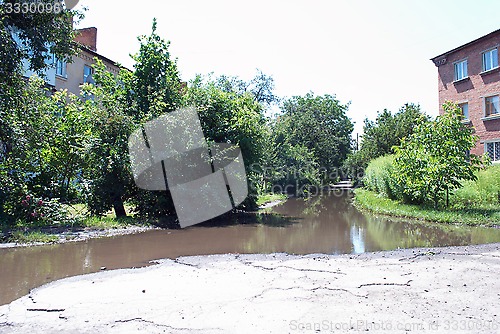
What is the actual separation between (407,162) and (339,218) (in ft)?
13.1

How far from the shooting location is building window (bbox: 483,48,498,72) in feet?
85.7

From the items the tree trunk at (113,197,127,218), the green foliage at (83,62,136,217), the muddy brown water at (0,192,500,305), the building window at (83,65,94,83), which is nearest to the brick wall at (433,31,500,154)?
the muddy brown water at (0,192,500,305)

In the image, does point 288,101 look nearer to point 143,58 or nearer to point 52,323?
point 143,58

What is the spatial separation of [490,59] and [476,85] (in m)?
1.80

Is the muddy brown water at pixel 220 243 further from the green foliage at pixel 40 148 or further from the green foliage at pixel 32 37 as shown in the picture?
the green foliage at pixel 32 37

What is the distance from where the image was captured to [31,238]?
11.3 m

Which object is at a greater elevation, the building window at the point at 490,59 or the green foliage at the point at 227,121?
the building window at the point at 490,59

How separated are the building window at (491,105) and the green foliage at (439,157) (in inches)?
434

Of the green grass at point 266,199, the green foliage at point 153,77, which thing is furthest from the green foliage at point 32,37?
the green grass at point 266,199

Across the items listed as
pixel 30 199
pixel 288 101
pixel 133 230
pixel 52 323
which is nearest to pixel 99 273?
pixel 52 323

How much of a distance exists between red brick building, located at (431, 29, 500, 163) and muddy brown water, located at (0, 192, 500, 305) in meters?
13.8

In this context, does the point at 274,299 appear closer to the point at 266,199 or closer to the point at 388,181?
the point at 388,181

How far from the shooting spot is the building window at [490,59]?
2612cm

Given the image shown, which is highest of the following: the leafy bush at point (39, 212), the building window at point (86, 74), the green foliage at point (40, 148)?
the building window at point (86, 74)
